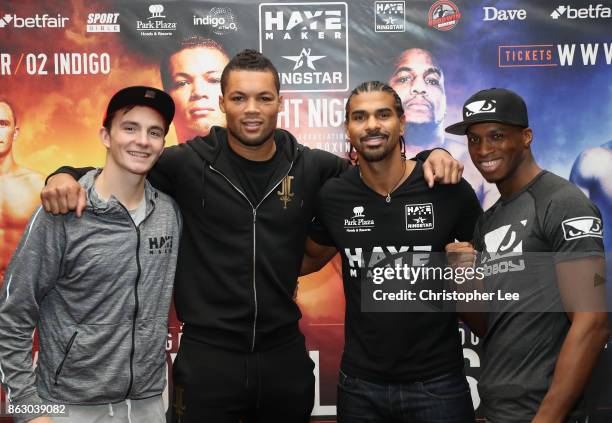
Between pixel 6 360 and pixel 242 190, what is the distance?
87cm

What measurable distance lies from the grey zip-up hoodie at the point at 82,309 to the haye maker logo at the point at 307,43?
1.54 m

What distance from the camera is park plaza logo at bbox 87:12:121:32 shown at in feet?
10.0

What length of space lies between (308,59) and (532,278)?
1.80m

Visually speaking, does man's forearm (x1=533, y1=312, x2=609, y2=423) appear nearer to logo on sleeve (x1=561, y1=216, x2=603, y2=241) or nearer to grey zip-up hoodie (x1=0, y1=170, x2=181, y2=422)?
logo on sleeve (x1=561, y1=216, x2=603, y2=241)

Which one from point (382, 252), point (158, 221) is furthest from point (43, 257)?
point (382, 252)

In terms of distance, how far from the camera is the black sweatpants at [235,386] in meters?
1.99

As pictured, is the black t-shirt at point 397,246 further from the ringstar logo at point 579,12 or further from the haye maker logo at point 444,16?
the ringstar logo at point 579,12

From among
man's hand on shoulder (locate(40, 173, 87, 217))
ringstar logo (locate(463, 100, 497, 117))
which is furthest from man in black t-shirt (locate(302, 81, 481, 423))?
man's hand on shoulder (locate(40, 173, 87, 217))

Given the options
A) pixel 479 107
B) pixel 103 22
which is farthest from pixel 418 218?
pixel 103 22

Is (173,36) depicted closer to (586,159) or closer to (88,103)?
(88,103)

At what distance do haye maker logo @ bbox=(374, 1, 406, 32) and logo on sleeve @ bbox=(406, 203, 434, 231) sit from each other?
1394mm

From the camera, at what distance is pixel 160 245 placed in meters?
1.85

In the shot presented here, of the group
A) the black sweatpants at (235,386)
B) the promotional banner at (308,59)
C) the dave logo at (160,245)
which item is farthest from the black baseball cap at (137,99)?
the promotional banner at (308,59)

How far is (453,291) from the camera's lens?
2021 millimetres
